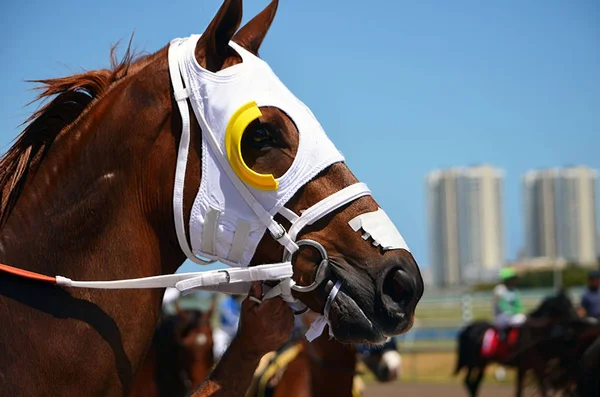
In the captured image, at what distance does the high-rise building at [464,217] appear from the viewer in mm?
104875

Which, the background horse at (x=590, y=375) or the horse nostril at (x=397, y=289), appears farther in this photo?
the background horse at (x=590, y=375)

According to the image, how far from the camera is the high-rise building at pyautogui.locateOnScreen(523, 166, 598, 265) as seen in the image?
82.1 metres

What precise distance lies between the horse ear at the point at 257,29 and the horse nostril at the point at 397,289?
36.3 inches

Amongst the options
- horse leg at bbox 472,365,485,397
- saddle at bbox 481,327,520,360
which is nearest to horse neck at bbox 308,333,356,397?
saddle at bbox 481,327,520,360

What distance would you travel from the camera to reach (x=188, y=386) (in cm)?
838

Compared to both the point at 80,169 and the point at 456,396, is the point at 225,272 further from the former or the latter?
the point at 456,396

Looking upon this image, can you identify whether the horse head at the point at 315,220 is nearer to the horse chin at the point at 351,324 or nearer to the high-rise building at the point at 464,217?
the horse chin at the point at 351,324

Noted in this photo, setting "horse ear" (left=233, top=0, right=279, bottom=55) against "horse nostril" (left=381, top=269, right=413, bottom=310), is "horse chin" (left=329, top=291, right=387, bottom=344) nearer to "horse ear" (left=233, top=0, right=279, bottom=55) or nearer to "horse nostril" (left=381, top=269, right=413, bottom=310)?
"horse nostril" (left=381, top=269, right=413, bottom=310)

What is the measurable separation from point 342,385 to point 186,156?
4.04m

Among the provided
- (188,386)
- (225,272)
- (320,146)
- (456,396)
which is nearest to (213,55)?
(320,146)

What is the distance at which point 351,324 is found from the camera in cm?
228

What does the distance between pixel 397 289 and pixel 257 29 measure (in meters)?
1.03

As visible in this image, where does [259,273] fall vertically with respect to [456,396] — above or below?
above

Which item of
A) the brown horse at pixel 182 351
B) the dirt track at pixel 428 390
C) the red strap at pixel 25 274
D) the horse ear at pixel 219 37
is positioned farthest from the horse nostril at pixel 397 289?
the dirt track at pixel 428 390
